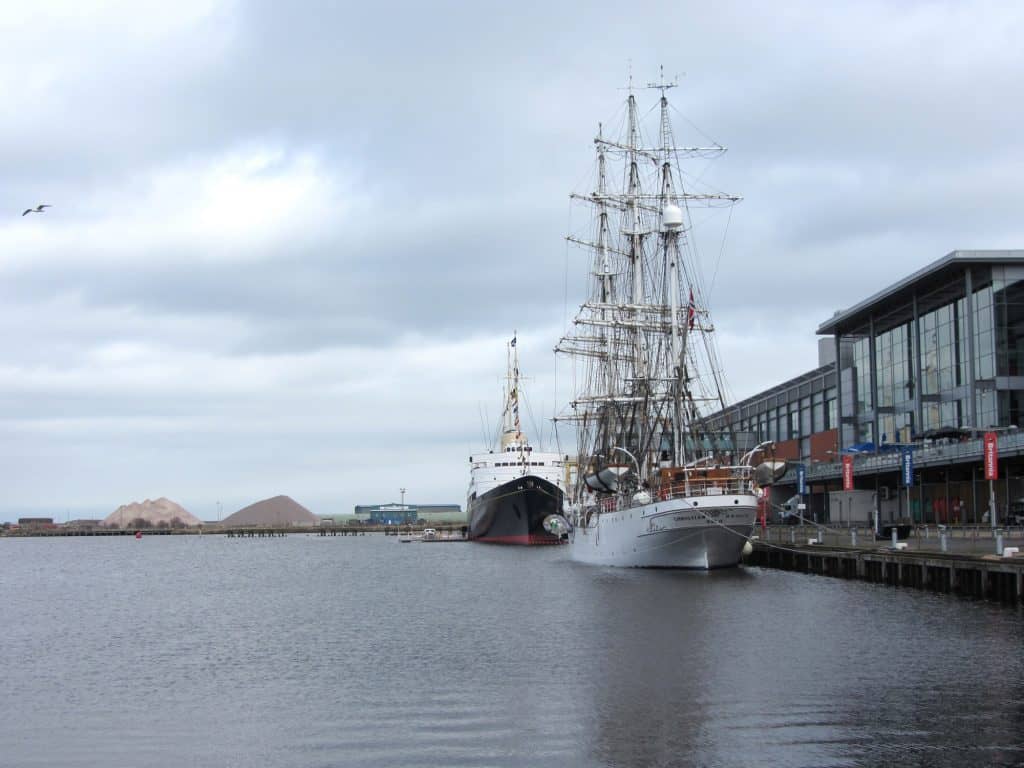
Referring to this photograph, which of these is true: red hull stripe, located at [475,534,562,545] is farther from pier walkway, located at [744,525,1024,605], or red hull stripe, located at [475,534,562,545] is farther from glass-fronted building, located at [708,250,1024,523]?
pier walkway, located at [744,525,1024,605]

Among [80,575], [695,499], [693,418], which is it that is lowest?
[80,575]

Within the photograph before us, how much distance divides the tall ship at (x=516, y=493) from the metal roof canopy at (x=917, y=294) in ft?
98.5

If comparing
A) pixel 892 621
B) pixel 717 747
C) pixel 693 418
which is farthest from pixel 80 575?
pixel 717 747

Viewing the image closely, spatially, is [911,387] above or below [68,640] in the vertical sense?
above

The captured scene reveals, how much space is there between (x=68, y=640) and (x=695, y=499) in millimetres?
30857

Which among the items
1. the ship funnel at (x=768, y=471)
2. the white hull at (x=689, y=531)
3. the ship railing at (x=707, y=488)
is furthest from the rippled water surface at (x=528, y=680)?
the ship funnel at (x=768, y=471)

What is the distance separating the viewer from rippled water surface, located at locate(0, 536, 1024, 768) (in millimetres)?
20203

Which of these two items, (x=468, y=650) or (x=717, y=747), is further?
(x=468, y=650)

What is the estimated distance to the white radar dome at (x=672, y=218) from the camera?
67750 millimetres

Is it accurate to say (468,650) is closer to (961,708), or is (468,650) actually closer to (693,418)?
(961,708)

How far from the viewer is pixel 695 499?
56625 millimetres

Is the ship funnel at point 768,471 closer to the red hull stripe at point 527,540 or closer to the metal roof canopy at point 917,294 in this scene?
the metal roof canopy at point 917,294

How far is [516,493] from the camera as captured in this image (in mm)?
109812

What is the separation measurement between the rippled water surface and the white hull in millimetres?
6600
